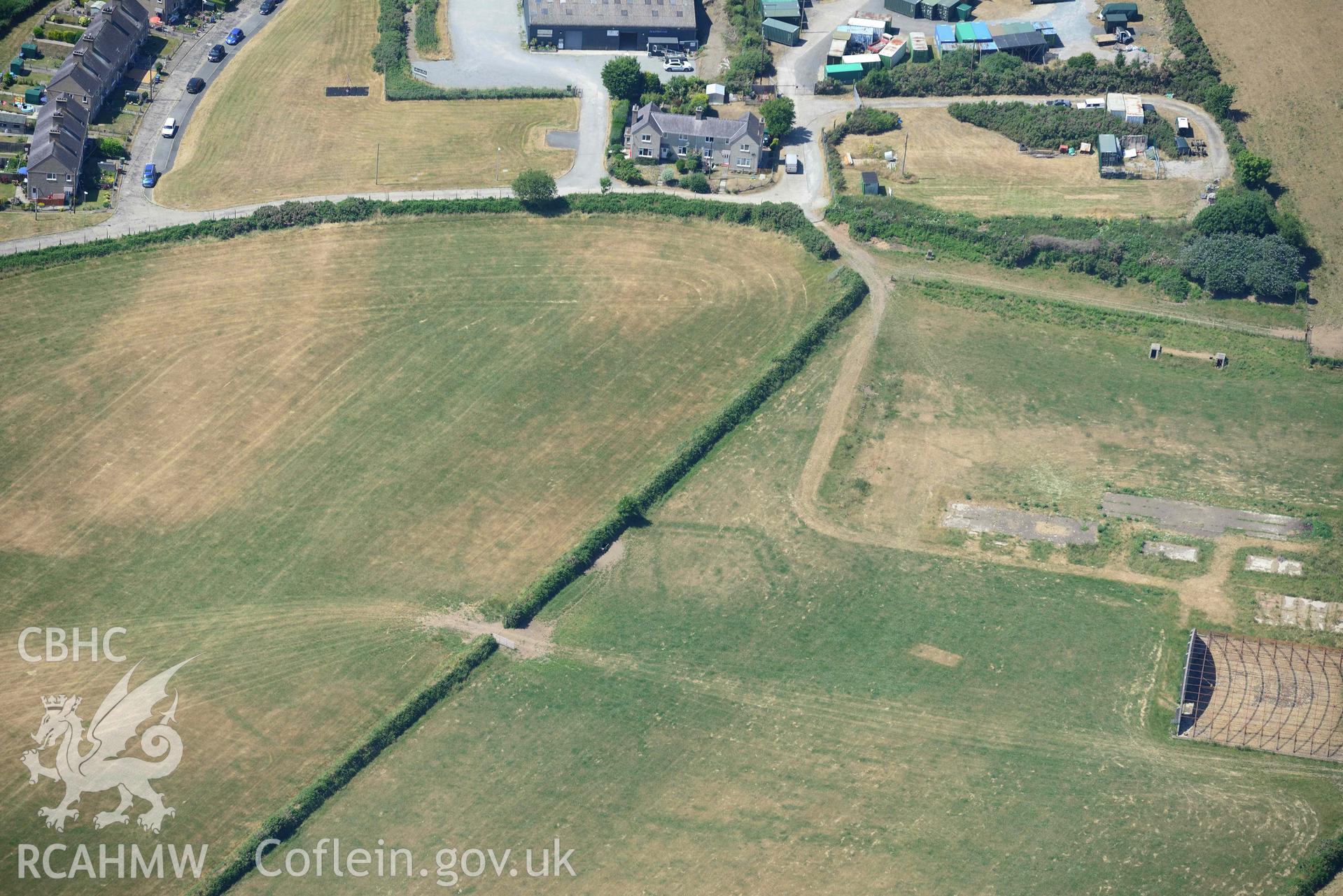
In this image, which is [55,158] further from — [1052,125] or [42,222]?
[1052,125]

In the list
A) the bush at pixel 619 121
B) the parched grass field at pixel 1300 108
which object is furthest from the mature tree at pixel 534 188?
the parched grass field at pixel 1300 108

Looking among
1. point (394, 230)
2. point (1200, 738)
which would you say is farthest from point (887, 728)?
point (394, 230)

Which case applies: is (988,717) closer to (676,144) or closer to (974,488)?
(974,488)

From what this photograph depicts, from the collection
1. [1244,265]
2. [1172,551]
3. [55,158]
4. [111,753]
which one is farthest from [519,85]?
[111,753]

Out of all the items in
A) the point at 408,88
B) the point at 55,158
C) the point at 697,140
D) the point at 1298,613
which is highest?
the point at 408,88

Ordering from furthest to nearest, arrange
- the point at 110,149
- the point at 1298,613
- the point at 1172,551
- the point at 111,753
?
the point at 110,149, the point at 1172,551, the point at 1298,613, the point at 111,753

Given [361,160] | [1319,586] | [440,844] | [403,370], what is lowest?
[440,844]
